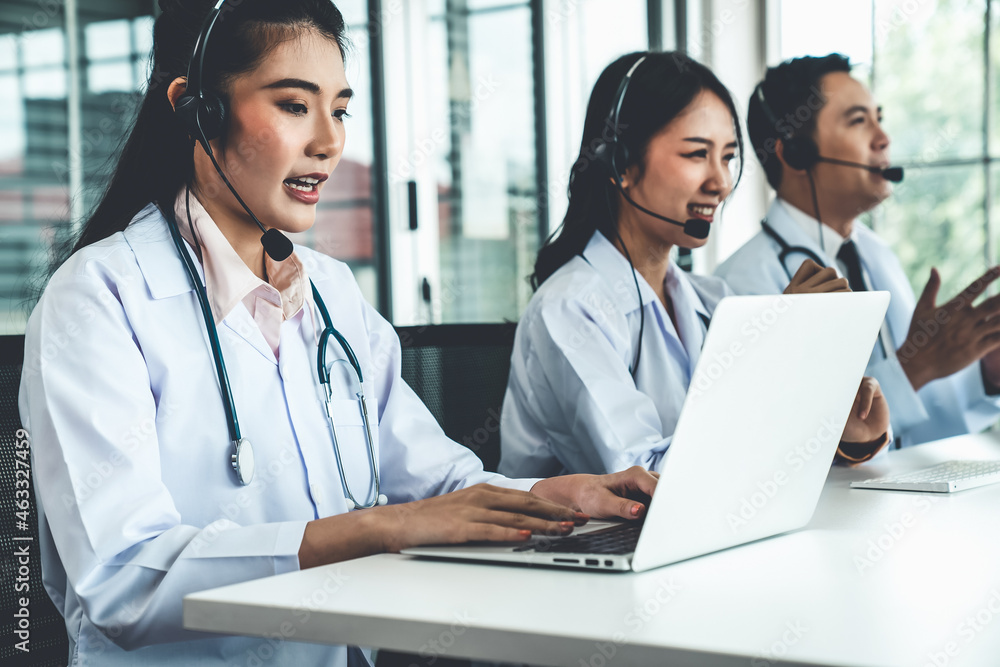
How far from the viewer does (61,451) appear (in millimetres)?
921

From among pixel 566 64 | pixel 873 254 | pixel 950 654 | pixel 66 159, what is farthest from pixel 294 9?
pixel 566 64

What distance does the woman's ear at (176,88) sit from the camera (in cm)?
121

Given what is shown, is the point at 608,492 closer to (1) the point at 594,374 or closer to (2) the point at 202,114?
(1) the point at 594,374

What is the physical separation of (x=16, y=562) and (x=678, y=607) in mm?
653

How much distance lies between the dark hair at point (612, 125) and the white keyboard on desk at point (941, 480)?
0.70 metres

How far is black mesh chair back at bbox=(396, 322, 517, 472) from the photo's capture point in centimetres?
148

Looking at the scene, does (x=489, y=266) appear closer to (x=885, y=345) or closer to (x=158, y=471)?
(x=885, y=345)

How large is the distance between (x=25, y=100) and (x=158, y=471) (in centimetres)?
167

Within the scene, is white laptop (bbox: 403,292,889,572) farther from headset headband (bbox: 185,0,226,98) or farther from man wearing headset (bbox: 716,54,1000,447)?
man wearing headset (bbox: 716,54,1000,447)

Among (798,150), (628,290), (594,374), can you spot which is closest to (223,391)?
(594,374)

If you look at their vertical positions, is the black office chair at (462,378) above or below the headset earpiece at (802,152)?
A: below

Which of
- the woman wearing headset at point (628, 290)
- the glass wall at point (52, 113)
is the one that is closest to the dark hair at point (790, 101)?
the woman wearing headset at point (628, 290)

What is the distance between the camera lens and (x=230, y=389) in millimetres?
1083

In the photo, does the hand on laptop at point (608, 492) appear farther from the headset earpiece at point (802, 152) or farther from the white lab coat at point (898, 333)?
the headset earpiece at point (802, 152)
